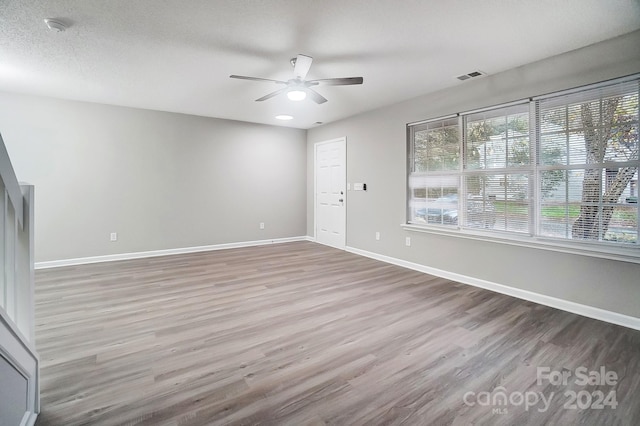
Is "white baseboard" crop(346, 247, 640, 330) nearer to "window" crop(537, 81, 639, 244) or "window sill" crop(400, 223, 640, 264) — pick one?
"window sill" crop(400, 223, 640, 264)

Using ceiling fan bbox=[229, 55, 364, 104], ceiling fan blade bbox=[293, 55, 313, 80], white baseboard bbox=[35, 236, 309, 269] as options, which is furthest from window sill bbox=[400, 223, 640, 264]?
white baseboard bbox=[35, 236, 309, 269]

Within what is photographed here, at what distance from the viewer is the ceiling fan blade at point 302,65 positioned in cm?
269

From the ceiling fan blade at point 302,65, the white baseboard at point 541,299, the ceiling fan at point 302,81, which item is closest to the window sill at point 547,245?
the white baseboard at point 541,299

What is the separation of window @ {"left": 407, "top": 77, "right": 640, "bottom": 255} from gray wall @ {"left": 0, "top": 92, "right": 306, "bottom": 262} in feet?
11.1

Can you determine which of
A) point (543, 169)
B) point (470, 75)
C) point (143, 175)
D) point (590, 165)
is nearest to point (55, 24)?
point (143, 175)

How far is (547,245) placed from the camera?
3020 mm

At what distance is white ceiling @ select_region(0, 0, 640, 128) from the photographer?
221 centimetres

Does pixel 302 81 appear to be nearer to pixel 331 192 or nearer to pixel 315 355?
pixel 315 355

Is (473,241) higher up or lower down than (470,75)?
lower down

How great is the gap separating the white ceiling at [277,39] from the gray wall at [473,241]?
0.19 metres

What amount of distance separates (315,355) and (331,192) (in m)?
4.25

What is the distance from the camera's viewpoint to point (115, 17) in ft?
7.64

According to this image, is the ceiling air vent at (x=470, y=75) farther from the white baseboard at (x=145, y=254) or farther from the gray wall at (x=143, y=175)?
the white baseboard at (x=145, y=254)

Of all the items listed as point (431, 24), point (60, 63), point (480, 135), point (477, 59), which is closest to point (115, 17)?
point (60, 63)
